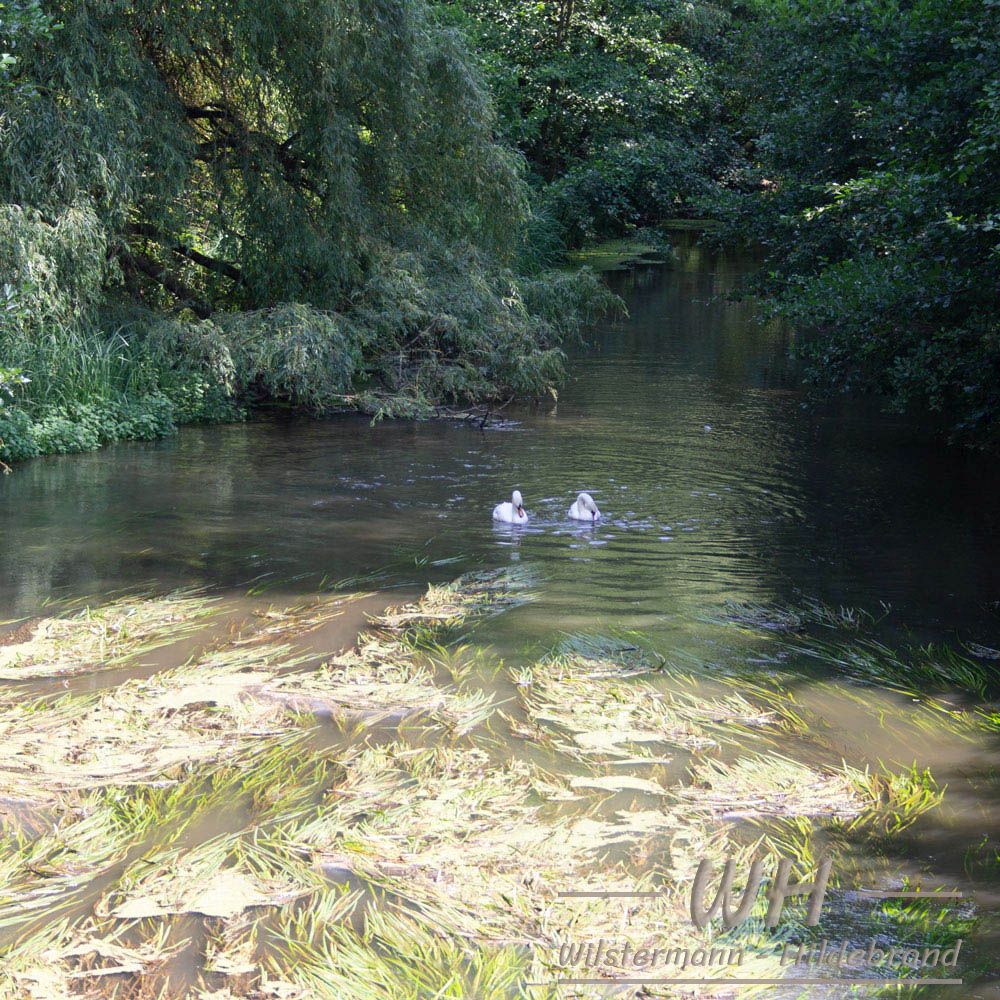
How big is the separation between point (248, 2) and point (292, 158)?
242 cm

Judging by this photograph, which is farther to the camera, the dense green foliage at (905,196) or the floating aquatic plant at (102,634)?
the dense green foliage at (905,196)

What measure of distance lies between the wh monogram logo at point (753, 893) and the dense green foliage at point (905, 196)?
→ 5157 millimetres

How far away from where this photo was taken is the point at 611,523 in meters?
10.0

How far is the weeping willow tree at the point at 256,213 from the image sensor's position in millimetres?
12859

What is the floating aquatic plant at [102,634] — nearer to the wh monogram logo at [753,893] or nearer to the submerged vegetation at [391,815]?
the submerged vegetation at [391,815]

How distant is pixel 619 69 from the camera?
3394 centimetres

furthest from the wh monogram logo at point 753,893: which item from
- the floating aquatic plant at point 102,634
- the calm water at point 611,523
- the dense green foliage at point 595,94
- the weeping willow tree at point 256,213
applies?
the dense green foliage at point 595,94

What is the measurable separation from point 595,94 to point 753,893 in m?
32.8

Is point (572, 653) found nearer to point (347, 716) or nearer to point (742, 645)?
point (742, 645)

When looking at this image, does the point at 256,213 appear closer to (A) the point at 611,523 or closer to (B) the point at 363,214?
(B) the point at 363,214

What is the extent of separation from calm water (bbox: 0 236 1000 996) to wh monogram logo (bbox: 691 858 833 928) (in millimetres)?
513

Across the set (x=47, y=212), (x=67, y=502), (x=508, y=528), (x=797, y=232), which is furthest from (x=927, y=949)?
(x=797, y=232)

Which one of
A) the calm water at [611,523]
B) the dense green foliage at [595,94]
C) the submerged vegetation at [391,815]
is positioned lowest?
the submerged vegetation at [391,815]

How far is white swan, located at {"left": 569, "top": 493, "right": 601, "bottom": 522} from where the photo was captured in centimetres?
1002
